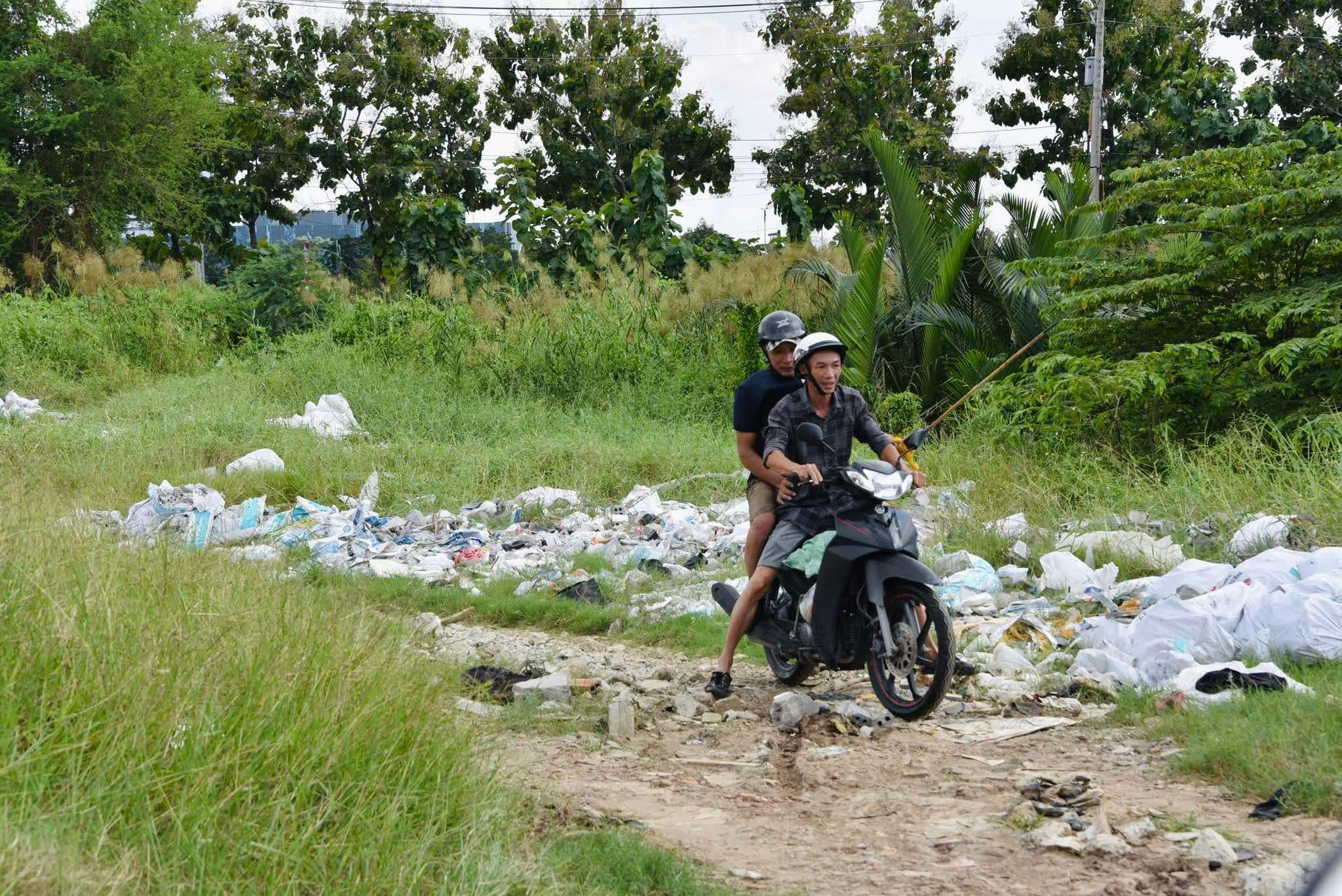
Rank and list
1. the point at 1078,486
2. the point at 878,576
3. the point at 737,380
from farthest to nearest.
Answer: the point at 737,380 < the point at 1078,486 < the point at 878,576

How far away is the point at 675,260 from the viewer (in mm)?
22844

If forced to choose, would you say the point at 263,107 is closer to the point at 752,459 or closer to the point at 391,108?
the point at 391,108

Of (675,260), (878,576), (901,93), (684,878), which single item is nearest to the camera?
(684,878)

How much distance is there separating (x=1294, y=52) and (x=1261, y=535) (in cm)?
2784

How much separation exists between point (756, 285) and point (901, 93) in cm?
1763

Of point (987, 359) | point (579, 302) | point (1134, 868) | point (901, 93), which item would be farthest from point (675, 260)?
point (1134, 868)

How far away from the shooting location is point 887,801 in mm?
4523

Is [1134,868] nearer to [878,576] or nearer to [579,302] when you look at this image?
[878,576]

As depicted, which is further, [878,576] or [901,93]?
[901,93]

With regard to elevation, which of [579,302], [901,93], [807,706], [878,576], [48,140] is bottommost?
[807,706]

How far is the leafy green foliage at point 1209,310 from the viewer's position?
9828mm

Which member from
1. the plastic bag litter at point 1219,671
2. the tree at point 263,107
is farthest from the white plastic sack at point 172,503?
the tree at point 263,107

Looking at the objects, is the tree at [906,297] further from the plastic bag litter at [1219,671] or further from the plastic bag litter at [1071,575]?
the plastic bag litter at [1219,671]

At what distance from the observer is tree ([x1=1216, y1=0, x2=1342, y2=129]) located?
2989 cm
